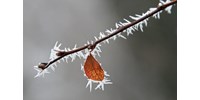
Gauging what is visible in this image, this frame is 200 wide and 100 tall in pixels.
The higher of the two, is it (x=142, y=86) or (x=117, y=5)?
(x=117, y=5)
